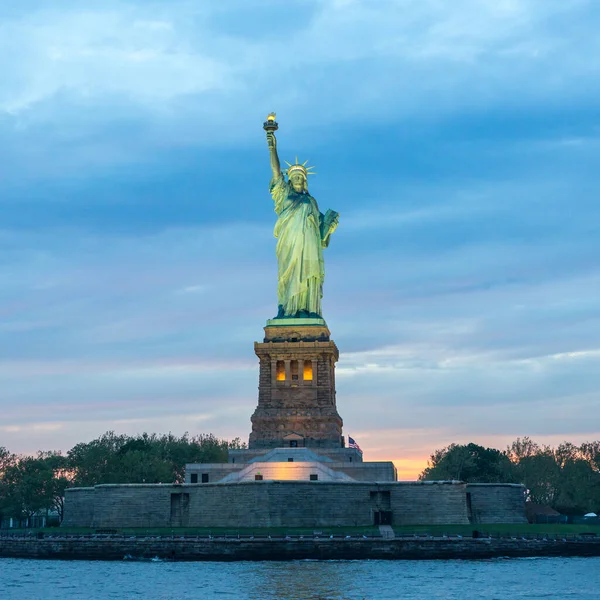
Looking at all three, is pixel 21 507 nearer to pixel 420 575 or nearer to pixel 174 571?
pixel 174 571

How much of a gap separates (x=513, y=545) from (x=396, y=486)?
8.41 meters

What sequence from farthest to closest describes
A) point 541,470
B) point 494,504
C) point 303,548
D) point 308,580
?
point 541,470 → point 494,504 → point 303,548 → point 308,580

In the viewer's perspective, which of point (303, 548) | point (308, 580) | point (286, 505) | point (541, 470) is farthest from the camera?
point (541, 470)

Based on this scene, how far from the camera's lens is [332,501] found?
6519cm

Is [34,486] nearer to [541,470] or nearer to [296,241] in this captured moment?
[296,241]

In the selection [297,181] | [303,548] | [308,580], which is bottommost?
Answer: [308,580]

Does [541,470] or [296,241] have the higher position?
[296,241]

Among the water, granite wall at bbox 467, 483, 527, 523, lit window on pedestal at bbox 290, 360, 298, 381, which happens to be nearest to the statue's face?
lit window on pedestal at bbox 290, 360, 298, 381

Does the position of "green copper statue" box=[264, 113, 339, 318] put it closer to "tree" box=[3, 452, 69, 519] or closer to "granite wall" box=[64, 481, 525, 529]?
"granite wall" box=[64, 481, 525, 529]

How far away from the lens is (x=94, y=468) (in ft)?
301

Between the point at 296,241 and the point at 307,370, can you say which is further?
the point at 296,241

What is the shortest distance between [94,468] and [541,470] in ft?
138

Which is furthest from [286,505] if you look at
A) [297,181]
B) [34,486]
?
[34,486]

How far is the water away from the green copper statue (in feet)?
88.3
